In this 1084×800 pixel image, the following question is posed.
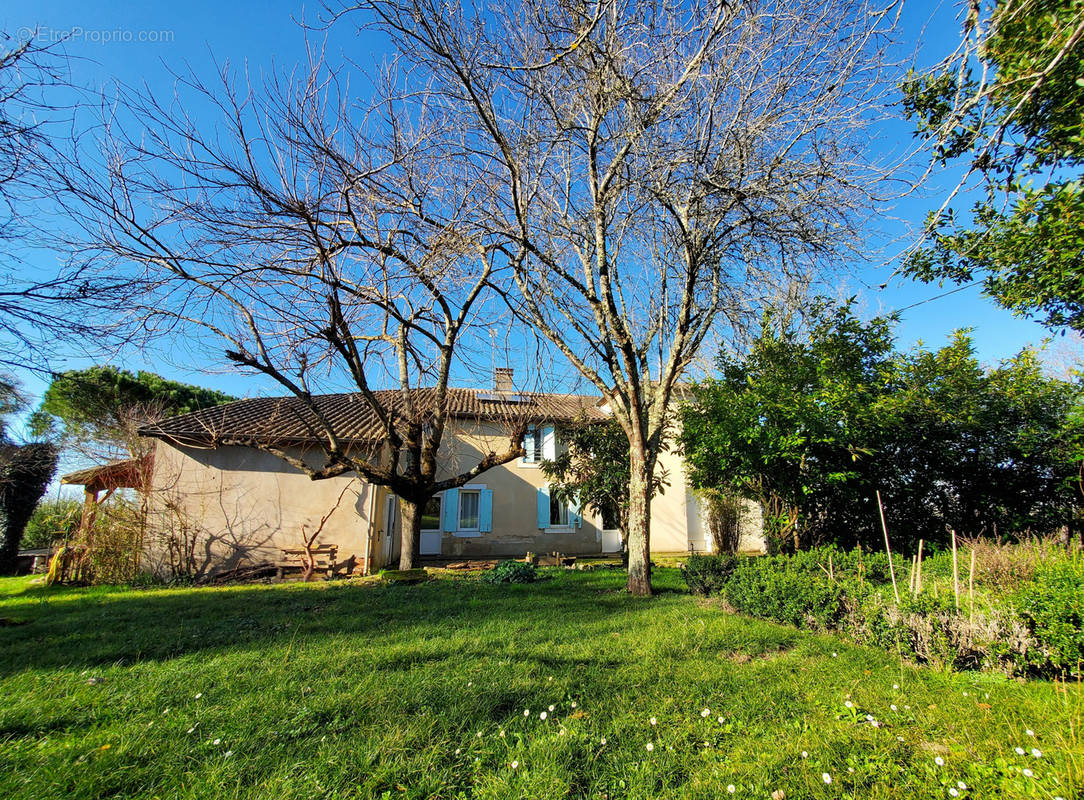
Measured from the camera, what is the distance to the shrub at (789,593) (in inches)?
209

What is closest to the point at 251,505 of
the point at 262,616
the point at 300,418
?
the point at 300,418

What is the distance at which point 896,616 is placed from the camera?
464cm

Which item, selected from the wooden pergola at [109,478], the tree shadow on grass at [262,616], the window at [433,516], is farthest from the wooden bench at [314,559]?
the window at [433,516]

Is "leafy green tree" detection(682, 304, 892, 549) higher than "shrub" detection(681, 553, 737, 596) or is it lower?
higher

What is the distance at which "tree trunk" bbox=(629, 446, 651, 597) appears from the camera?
8.16 metres

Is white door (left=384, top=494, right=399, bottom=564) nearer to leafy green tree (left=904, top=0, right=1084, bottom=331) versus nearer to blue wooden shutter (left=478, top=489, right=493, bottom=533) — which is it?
blue wooden shutter (left=478, top=489, right=493, bottom=533)

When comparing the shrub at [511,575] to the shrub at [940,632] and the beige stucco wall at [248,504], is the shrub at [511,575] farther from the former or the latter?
the shrub at [940,632]

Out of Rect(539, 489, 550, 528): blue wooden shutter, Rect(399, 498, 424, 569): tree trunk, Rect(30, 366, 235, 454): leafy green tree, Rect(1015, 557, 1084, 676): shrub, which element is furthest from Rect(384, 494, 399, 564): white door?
Rect(1015, 557, 1084, 676): shrub

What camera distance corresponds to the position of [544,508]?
17281mm

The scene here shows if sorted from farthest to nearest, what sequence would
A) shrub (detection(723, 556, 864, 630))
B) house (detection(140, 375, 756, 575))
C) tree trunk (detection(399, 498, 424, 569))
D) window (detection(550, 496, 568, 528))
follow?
window (detection(550, 496, 568, 528)), house (detection(140, 375, 756, 575)), tree trunk (detection(399, 498, 424, 569)), shrub (detection(723, 556, 864, 630))

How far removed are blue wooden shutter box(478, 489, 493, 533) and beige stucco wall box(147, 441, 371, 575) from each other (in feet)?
15.2

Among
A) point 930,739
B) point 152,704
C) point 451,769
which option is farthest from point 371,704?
point 930,739

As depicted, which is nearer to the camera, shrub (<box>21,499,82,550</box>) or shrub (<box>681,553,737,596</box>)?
shrub (<box>681,553,737,596</box>)

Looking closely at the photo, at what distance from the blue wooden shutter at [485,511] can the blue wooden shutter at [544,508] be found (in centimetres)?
177
